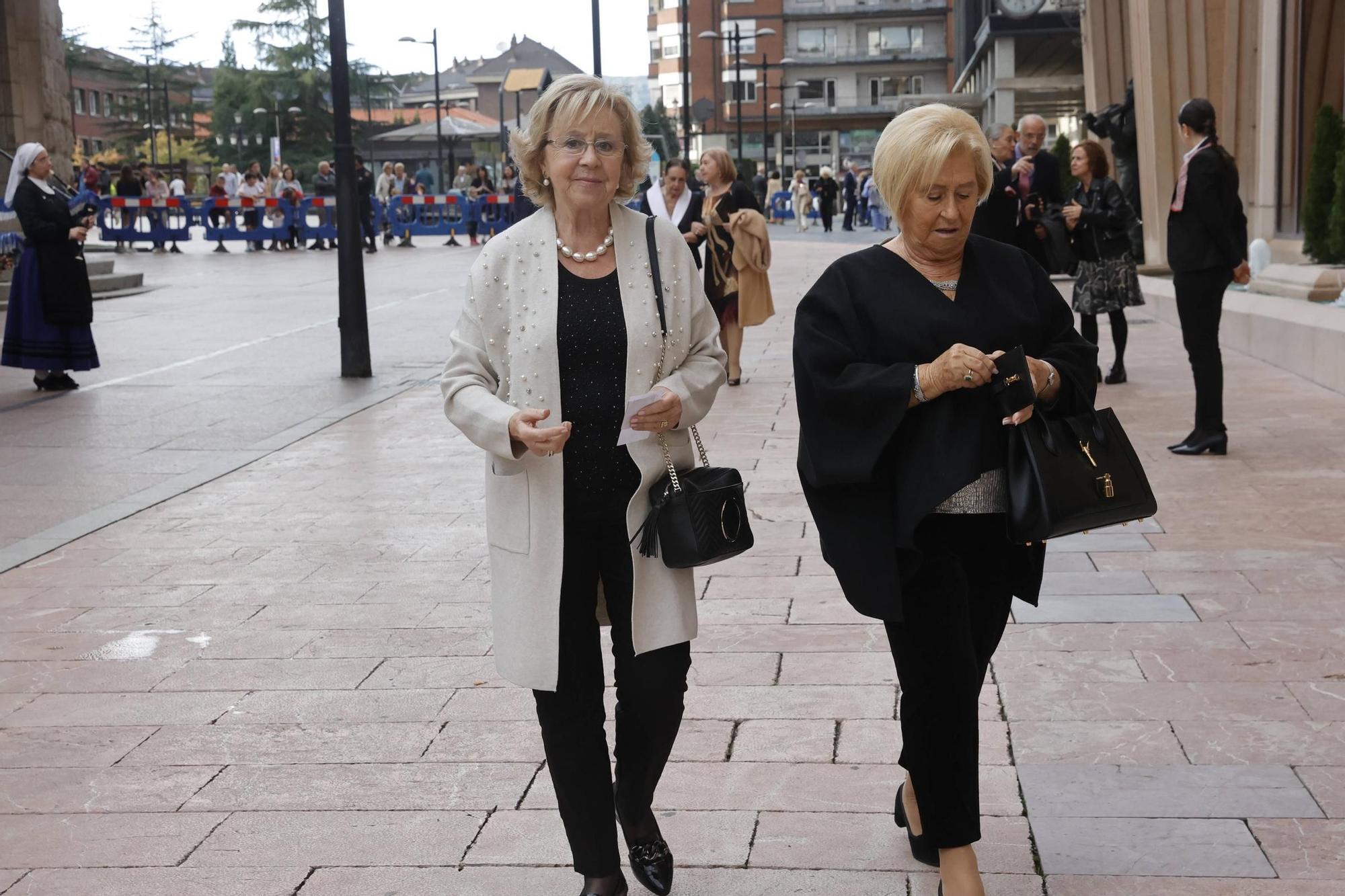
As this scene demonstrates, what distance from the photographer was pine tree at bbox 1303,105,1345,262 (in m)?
14.7

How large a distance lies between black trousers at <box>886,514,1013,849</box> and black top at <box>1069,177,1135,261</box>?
8542mm

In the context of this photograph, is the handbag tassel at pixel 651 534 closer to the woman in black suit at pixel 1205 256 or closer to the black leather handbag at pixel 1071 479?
the black leather handbag at pixel 1071 479

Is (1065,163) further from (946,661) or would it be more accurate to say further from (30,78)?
(946,661)

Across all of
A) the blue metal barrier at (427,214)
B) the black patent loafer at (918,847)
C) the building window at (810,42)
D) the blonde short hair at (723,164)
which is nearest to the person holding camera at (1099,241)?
the blonde short hair at (723,164)

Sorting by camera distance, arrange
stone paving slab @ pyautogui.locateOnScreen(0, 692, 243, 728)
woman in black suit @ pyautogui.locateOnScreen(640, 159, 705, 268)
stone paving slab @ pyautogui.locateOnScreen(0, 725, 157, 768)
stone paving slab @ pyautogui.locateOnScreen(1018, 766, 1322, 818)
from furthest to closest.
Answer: woman in black suit @ pyautogui.locateOnScreen(640, 159, 705, 268) → stone paving slab @ pyautogui.locateOnScreen(0, 692, 243, 728) → stone paving slab @ pyautogui.locateOnScreen(0, 725, 157, 768) → stone paving slab @ pyautogui.locateOnScreen(1018, 766, 1322, 818)

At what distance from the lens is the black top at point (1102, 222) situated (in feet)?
38.2

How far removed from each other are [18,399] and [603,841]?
10634mm

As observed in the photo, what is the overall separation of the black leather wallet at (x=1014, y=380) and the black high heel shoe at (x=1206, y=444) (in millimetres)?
6261

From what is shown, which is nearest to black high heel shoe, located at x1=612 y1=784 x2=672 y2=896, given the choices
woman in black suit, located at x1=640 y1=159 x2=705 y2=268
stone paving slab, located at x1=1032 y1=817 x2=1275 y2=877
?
stone paving slab, located at x1=1032 y1=817 x2=1275 y2=877

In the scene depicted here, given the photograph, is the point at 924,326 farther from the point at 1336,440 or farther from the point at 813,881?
the point at 1336,440

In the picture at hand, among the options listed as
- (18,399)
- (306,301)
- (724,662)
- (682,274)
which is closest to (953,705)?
(682,274)

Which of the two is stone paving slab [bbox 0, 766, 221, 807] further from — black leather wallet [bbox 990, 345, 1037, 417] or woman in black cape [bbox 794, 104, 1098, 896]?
black leather wallet [bbox 990, 345, 1037, 417]

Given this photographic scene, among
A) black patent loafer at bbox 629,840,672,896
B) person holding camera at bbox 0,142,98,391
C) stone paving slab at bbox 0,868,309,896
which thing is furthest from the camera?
person holding camera at bbox 0,142,98,391

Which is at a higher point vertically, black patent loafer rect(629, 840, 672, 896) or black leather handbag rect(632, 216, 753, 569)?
black leather handbag rect(632, 216, 753, 569)
